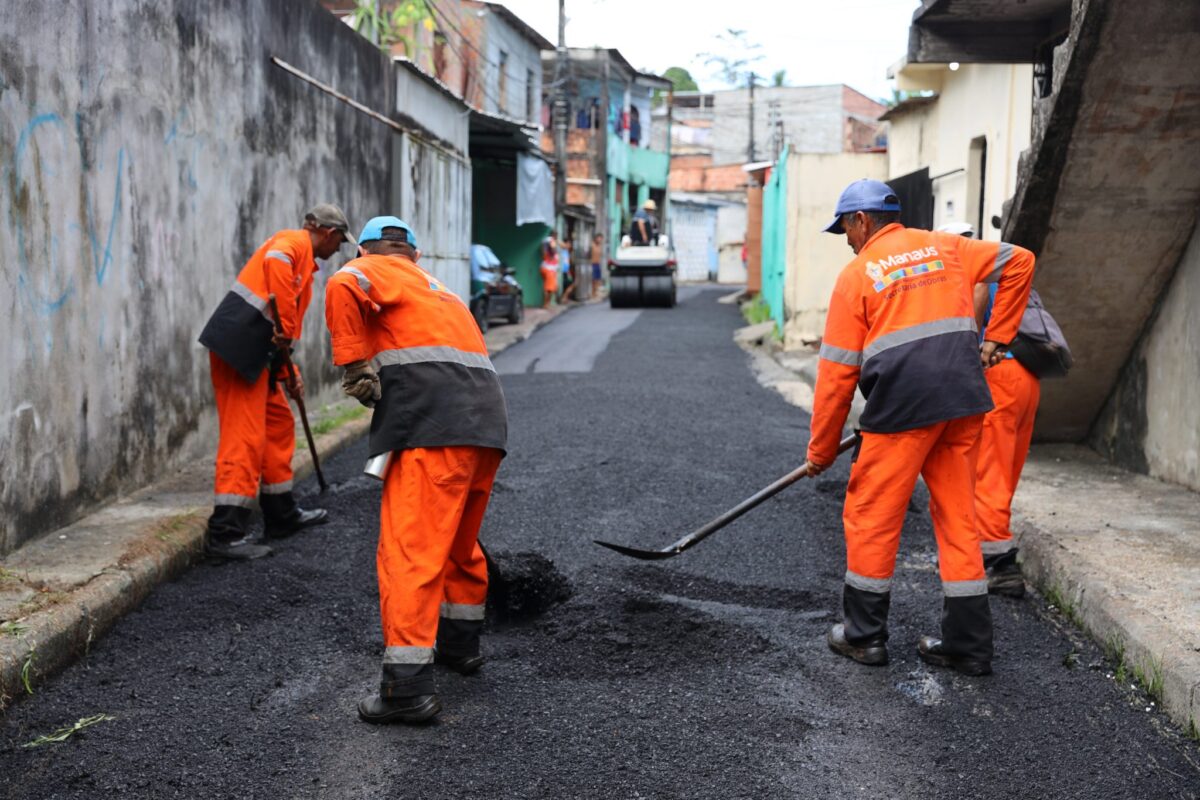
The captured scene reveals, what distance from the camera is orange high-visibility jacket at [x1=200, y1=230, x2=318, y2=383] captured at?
6020 mm

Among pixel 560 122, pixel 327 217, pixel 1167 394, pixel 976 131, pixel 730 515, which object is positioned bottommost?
pixel 730 515

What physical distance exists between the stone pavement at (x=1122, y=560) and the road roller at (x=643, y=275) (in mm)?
16838

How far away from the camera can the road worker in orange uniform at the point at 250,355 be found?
602 centimetres

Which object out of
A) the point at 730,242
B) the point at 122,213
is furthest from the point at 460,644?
the point at 730,242

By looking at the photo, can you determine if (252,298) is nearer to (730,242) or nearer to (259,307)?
(259,307)

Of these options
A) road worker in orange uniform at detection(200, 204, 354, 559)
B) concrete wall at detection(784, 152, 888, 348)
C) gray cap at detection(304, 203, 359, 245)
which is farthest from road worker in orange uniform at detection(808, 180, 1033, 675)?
concrete wall at detection(784, 152, 888, 348)

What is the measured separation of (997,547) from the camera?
5500 millimetres

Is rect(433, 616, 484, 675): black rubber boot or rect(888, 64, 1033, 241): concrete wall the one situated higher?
rect(888, 64, 1033, 241): concrete wall

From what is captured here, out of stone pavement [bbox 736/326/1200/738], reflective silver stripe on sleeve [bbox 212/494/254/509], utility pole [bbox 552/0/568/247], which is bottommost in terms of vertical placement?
stone pavement [bbox 736/326/1200/738]

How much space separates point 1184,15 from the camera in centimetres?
A: 562

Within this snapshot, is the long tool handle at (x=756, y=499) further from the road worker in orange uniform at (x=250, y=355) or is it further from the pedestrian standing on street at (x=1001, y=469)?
the road worker in orange uniform at (x=250, y=355)

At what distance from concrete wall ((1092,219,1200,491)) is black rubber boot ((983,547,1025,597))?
208 centimetres

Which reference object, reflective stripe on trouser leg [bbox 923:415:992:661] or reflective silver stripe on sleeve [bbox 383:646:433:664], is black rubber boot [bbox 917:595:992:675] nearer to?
reflective stripe on trouser leg [bbox 923:415:992:661]

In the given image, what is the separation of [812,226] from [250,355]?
11.8 meters
